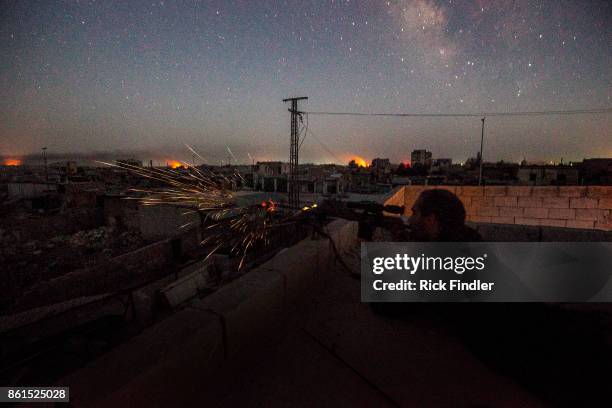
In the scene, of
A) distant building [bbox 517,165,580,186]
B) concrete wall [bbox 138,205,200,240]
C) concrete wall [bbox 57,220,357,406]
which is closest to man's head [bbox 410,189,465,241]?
concrete wall [bbox 57,220,357,406]

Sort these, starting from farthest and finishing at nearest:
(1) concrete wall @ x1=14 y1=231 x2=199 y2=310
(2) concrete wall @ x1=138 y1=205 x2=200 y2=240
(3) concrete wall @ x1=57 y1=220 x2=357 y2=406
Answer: (2) concrete wall @ x1=138 y1=205 x2=200 y2=240 < (1) concrete wall @ x1=14 y1=231 x2=199 y2=310 < (3) concrete wall @ x1=57 y1=220 x2=357 y2=406

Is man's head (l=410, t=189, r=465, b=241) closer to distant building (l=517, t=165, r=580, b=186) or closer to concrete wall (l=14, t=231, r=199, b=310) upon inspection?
concrete wall (l=14, t=231, r=199, b=310)

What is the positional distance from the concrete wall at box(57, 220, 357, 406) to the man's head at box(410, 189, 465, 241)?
133cm

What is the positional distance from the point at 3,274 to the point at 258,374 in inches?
903

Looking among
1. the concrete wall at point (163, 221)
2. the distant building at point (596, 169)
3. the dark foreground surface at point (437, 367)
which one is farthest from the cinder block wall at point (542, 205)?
the distant building at point (596, 169)

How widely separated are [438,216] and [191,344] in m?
2.22

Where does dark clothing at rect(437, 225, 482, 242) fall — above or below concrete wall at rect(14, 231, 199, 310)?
above

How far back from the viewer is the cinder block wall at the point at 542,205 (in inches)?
319

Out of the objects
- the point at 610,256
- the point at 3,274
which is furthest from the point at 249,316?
the point at 3,274

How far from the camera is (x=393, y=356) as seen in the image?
2.10 m

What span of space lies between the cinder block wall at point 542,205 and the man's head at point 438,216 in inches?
232

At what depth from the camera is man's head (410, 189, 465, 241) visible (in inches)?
94.3

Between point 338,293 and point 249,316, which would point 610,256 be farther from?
point 249,316

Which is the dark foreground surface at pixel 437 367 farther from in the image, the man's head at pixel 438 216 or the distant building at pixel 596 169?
the distant building at pixel 596 169
